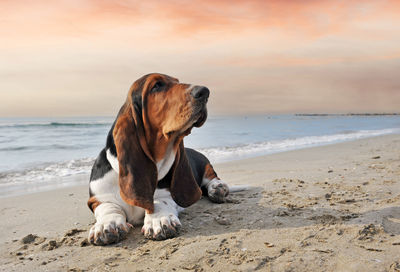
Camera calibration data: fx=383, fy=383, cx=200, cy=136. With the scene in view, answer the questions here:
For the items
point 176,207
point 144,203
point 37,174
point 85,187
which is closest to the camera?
point 144,203

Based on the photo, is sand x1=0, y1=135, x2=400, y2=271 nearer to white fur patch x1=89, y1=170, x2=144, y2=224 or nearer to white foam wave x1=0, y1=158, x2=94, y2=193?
white fur patch x1=89, y1=170, x2=144, y2=224

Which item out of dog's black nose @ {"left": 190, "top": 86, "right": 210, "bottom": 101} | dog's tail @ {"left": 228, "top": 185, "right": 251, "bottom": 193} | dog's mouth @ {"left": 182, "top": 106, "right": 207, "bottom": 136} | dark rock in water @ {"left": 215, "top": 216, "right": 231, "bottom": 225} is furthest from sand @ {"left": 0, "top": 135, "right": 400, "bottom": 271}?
dog's black nose @ {"left": 190, "top": 86, "right": 210, "bottom": 101}

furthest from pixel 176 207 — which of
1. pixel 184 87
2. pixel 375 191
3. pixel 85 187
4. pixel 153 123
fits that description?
pixel 85 187

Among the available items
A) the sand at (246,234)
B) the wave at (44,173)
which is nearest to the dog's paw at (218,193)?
Result: the sand at (246,234)

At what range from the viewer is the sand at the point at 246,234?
2604mm

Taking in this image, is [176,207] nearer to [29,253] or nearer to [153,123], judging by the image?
[153,123]

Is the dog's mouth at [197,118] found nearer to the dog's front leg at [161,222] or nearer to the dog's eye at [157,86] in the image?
the dog's eye at [157,86]

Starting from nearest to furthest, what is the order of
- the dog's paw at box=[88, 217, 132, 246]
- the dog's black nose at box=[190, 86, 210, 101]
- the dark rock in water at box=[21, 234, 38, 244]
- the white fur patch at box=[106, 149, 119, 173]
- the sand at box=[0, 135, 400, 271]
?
the sand at box=[0, 135, 400, 271]
the dog's black nose at box=[190, 86, 210, 101]
the dog's paw at box=[88, 217, 132, 246]
the white fur patch at box=[106, 149, 119, 173]
the dark rock in water at box=[21, 234, 38, 244]

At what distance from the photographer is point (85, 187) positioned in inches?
241

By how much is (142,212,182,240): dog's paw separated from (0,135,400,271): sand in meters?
0.06

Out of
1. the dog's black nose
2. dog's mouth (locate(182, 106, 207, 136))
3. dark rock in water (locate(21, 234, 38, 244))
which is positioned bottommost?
dark rock in water (locate(21, 234, 38, 244))

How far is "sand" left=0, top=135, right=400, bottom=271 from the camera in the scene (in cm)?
260

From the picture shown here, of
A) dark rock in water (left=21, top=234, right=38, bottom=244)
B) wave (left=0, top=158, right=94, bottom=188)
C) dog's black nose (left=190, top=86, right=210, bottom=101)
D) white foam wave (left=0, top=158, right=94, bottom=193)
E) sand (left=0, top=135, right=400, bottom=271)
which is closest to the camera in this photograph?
sand (left=0, top=135, right=400, bottom=271)

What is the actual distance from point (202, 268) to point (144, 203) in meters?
0.82
